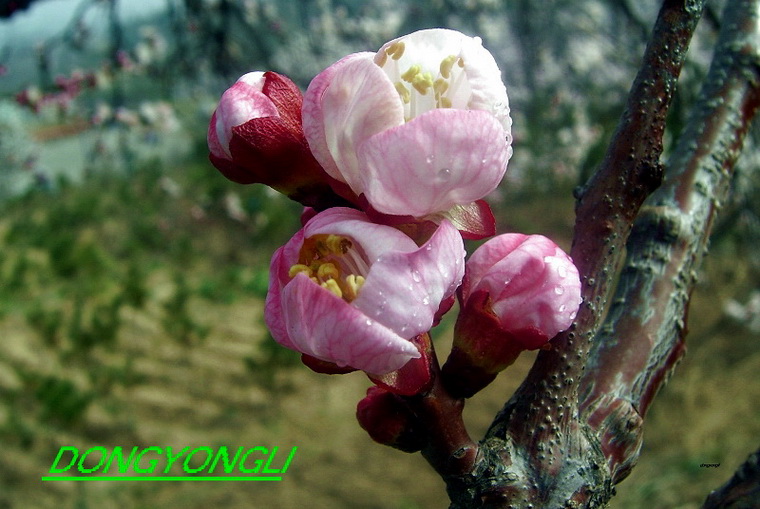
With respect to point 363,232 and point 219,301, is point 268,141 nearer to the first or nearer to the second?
point 363,232

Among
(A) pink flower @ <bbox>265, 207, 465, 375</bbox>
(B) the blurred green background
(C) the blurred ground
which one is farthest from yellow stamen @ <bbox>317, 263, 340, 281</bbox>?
(C) the blurred ground

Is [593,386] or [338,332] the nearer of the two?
[338,332]

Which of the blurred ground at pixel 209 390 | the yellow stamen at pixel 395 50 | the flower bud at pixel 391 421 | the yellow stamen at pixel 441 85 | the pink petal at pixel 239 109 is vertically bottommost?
the blurred ground at pixel 209 390

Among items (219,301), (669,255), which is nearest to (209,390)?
(219,301)

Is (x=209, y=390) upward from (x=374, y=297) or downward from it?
downward

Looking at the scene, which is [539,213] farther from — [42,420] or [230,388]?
[42,420]

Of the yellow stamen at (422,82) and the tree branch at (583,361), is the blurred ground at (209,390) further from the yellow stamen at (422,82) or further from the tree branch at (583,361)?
the yellow stamen at (422,82)

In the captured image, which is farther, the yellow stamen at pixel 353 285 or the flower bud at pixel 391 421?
the flower bud at pixel 391 421

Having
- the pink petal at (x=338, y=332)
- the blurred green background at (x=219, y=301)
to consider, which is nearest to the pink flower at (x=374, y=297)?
the pink petal at (x=338, y=332)
